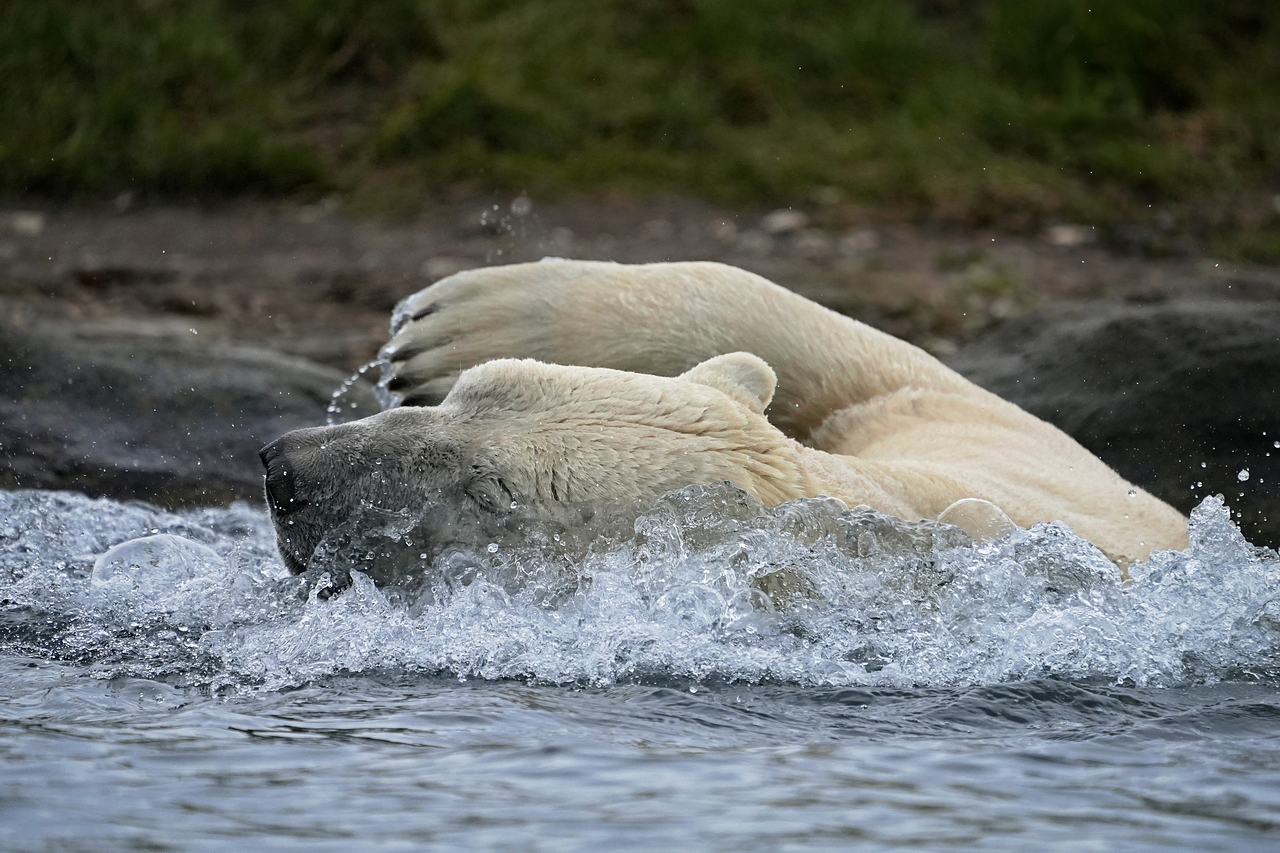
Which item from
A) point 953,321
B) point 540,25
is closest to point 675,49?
point 540,25

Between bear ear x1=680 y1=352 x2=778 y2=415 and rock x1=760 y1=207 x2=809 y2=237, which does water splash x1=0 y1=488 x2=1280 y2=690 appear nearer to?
bear ear x1=680 y1=352 x2=778 y2=415

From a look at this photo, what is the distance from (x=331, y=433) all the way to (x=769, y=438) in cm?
78

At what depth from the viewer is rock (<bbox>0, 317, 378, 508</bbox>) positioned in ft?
14.9

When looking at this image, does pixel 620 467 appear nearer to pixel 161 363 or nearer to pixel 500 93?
pixel 161 363

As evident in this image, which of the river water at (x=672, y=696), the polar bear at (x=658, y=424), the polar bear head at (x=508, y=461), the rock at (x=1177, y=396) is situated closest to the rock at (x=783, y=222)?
the rock at (x=1177, y=396)

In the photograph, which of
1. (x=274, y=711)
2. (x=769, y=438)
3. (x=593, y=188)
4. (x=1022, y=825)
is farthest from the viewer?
(x=593, y=188)

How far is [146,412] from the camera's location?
4.82m

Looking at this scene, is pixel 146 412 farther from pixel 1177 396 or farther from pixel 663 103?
pixel 663 103

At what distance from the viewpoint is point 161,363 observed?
502 cm

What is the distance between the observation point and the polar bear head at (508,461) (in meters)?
2.81

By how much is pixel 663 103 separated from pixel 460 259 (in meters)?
1.96

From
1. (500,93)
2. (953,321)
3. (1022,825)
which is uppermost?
(500,93)

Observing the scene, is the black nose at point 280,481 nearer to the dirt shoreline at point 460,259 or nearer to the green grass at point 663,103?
the dirt shoreline at point 460,259

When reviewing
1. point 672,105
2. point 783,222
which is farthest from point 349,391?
point 672,105
